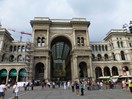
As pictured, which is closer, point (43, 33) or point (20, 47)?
point (43, 33)

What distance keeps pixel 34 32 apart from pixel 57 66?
1678 inches

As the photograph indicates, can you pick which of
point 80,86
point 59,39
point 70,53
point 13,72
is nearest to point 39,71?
point 13,72

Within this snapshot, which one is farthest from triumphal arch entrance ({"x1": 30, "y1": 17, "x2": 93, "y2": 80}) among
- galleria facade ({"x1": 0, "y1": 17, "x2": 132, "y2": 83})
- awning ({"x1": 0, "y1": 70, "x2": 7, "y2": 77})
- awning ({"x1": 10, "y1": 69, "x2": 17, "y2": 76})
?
awning ({"x1": 0, "y1": 70, "x2": 7, "y2": 77})

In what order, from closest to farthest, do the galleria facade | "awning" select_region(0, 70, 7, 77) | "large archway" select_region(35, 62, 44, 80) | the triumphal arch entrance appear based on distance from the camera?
Answer: the galleria facade → the triumphal arch entrance → "large archway" select_region(35, 62, 44, 80) → "awning" select_region(0, 70, 7, 77)

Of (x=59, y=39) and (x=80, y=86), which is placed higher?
(x=59, y=39)

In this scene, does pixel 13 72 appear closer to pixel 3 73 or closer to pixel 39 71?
pixel 3 73

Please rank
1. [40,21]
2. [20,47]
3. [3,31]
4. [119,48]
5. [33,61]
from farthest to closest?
[20,47] < [119,48] < [3,31] < [40,21] < [33,61]

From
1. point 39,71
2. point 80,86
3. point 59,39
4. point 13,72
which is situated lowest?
point 80,86

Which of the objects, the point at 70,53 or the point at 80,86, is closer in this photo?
the point at 80,86

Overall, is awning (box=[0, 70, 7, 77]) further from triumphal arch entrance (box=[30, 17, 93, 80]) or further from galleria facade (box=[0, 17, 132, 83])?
triumphal arch entrance (box=[30, 17, 93, 80])

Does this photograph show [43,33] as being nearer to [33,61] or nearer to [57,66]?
[33,61]

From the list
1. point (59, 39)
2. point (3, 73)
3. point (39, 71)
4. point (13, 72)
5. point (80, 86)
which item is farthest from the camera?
point (59, 39)

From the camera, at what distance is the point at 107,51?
60844 mm

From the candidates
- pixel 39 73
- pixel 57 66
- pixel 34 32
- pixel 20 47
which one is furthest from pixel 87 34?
pixel 57 66
